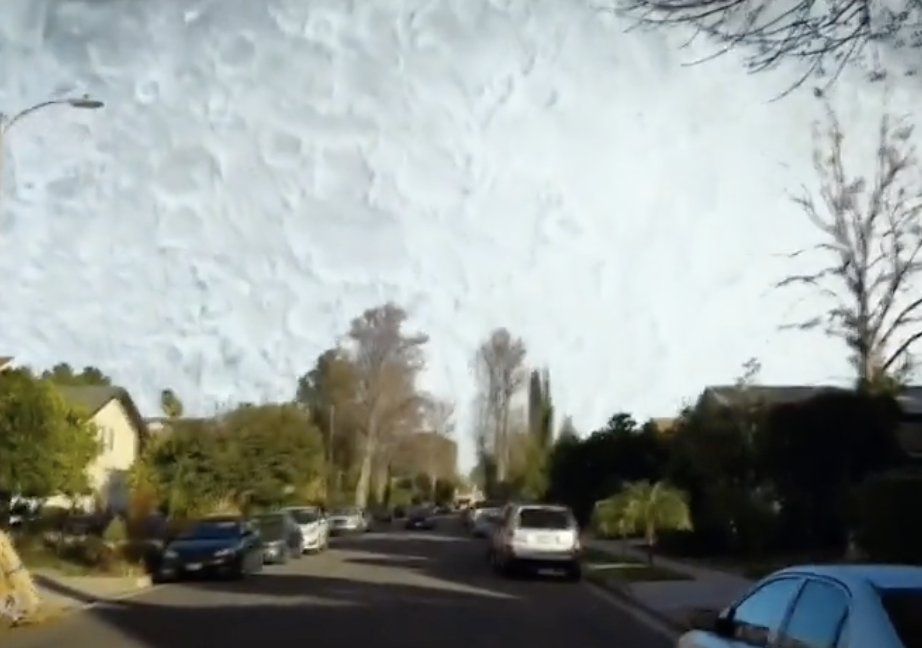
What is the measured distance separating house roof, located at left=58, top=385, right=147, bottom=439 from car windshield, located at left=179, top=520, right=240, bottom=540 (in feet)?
115

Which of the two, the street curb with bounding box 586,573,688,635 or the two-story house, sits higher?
the two-story house

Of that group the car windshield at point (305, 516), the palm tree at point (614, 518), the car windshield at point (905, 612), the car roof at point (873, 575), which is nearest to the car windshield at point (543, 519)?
the palm tree at point (614, 518)

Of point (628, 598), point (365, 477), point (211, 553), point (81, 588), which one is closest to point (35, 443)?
point (211, 553)

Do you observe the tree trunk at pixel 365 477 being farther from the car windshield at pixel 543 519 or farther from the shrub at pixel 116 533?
the car windshield at pixel 543 519

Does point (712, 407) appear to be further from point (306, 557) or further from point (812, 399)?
point (306, 557)

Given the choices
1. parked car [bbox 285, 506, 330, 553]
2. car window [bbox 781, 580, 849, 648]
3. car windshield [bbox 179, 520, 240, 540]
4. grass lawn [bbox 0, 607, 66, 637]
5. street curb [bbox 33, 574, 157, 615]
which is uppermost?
parked car [bbox 285, 506, 330, 553]

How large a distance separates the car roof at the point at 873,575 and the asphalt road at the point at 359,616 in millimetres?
10820

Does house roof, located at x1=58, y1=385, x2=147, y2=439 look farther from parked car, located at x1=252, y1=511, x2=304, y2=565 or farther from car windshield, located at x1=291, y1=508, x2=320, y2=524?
parked car, located at x1=252, y1=511, x2=304, y2=565

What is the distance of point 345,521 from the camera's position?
68438 millimetres

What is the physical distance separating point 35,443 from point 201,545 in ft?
62.5

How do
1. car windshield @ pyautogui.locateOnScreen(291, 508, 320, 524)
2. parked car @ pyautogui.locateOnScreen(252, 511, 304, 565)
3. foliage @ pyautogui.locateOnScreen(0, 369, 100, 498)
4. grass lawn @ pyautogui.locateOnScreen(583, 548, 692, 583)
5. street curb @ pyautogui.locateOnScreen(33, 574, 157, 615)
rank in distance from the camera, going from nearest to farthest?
street curb @ pyautogui.locateOnScreen(33, 574, 157, 615) → grass lawn @ pyautogui.locateOnScreen(583, 548, 692, 583) → parked car @ pyautogui.locateOnScreen(252, 511, 304, 565) → car windshield @ pyautogui.locateOnScreen(291, 508, 320, 524) → foliage @ pyautogui.locateOnScreen(0, 369, 100, 498)

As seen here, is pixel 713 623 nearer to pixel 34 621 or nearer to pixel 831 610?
pixel 831 610

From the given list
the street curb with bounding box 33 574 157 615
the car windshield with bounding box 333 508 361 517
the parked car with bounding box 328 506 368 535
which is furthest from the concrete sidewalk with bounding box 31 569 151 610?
the car windshield with bounding box 333 508 361 517

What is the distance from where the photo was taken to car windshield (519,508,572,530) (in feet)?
115
